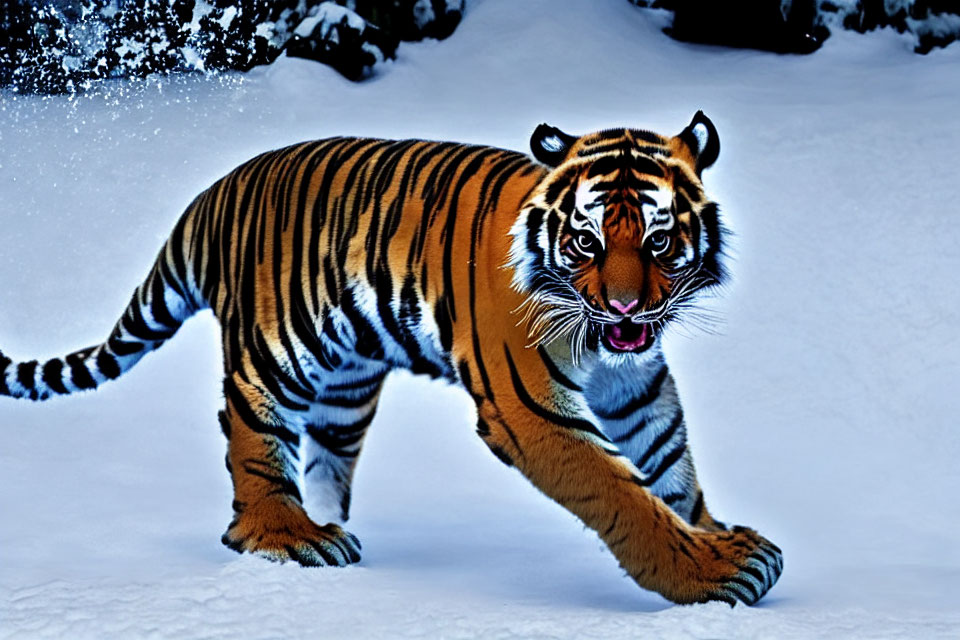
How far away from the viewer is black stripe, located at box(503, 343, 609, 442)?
131 inches

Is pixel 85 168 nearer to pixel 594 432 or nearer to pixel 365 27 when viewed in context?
pixel 365 27

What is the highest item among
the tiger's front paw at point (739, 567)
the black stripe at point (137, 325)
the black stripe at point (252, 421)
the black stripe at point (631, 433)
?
the black stripe at point (137, 325)

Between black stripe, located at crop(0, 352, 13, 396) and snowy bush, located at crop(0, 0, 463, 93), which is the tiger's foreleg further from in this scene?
snowy bush, located at crop(0, 0, 463, 93)

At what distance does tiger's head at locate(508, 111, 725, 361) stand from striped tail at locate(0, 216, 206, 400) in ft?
3.84

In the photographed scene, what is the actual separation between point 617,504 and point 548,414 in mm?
244

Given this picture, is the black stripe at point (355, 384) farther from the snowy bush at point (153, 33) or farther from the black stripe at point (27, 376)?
the snowy bush at point (153, 33)

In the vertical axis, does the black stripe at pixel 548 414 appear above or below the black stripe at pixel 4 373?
below

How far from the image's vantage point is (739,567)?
3.22 metres

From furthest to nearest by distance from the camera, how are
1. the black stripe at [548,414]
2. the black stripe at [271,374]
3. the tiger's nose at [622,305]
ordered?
the black stripe at [271,374]
the black stripe at [548,414]
the tiger's nose at [622,305]

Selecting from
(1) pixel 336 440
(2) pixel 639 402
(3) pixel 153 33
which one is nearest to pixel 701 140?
(2) pixel 639 402

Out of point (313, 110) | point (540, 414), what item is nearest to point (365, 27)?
point (313, 110)

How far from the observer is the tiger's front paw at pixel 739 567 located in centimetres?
319

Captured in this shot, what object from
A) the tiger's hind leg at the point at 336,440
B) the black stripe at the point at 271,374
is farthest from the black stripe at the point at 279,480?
the tiger's hind leg at the point at 336,440

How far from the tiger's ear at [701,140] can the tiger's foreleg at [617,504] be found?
573 millimetres
